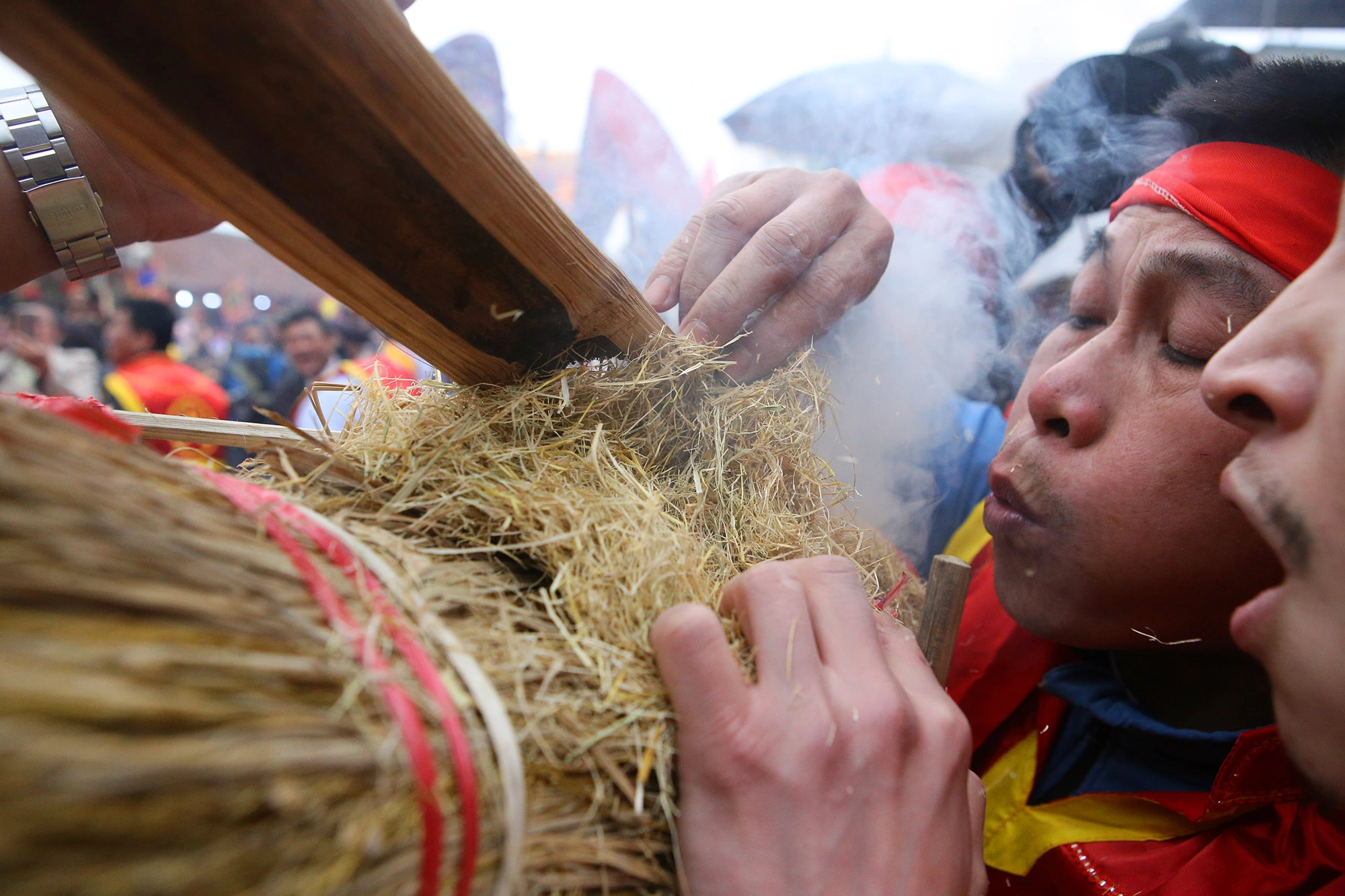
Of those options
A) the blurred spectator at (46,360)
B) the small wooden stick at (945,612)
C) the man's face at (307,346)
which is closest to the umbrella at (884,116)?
the small wooden stick at (945,612)

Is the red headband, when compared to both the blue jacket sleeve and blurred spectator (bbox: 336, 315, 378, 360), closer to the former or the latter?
the blue jacket sleeve

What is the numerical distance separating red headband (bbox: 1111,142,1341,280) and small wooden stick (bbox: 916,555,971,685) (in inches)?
28.1

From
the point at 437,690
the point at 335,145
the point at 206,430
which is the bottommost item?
the point at 437,690

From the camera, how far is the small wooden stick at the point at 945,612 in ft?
3.85

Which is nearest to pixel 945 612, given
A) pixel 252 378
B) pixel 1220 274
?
pixel 1220 274

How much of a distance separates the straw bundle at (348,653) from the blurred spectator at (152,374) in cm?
229

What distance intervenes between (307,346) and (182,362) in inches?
127

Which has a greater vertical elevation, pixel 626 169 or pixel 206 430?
pixel 626 169

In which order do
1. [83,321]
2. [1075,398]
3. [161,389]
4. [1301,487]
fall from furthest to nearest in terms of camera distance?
[83,321] < [161,389] < [1075,398] < [1301,487]

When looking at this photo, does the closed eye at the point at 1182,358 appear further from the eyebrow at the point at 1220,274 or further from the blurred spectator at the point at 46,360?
the blurred spectator at the point at 46,360

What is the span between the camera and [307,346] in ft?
18.3

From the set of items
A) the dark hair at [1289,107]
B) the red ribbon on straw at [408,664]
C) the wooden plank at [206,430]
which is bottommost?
the red ribbon on straw at [408,664]

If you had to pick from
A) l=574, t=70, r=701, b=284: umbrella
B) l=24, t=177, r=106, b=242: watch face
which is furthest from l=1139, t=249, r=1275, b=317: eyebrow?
l=574, t=70, r=701, b=284: umbrella

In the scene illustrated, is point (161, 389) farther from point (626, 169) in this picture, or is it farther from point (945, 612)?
point (945, 612)
